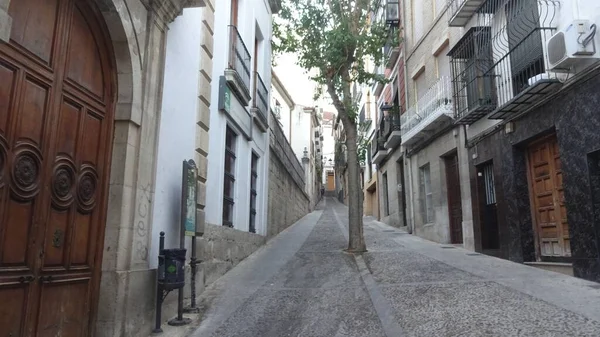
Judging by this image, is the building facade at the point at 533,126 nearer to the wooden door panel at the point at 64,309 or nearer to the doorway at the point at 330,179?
the wooden door panel at the point at 64,309

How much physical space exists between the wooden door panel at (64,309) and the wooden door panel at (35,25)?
1.87 m

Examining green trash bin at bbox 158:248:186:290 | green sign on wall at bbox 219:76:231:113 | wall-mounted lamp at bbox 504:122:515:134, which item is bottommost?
green trash bin at bbox 158:248:186:290

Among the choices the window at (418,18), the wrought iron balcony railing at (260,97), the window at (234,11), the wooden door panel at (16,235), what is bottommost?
the wooden door panel at (16,235)

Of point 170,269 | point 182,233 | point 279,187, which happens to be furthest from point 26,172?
point 279,187

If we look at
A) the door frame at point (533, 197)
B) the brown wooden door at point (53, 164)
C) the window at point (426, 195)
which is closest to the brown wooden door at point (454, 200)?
the window at point (426, 195)

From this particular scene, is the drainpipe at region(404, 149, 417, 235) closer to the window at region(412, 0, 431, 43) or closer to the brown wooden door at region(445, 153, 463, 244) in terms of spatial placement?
the brown wooden door at region(445, 153, 463, 244)

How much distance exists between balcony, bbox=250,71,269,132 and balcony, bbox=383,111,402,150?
6.29m

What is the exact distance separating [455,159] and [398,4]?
7.46 m

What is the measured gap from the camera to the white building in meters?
7.47

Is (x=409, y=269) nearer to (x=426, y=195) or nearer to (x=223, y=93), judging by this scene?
(x=223, y=93)

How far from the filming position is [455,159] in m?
11.8

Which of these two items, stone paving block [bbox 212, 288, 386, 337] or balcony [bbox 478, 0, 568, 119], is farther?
balcony [bbox 478, 0, 568, 119]

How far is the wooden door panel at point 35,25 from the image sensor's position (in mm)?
3221

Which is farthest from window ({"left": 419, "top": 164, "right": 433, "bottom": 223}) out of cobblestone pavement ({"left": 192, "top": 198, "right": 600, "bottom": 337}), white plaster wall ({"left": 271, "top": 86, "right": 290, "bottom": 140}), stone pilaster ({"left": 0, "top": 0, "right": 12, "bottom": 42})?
white plaster wall ({"left": 271, "top": 86, "right": 290, "bottom": 140})
